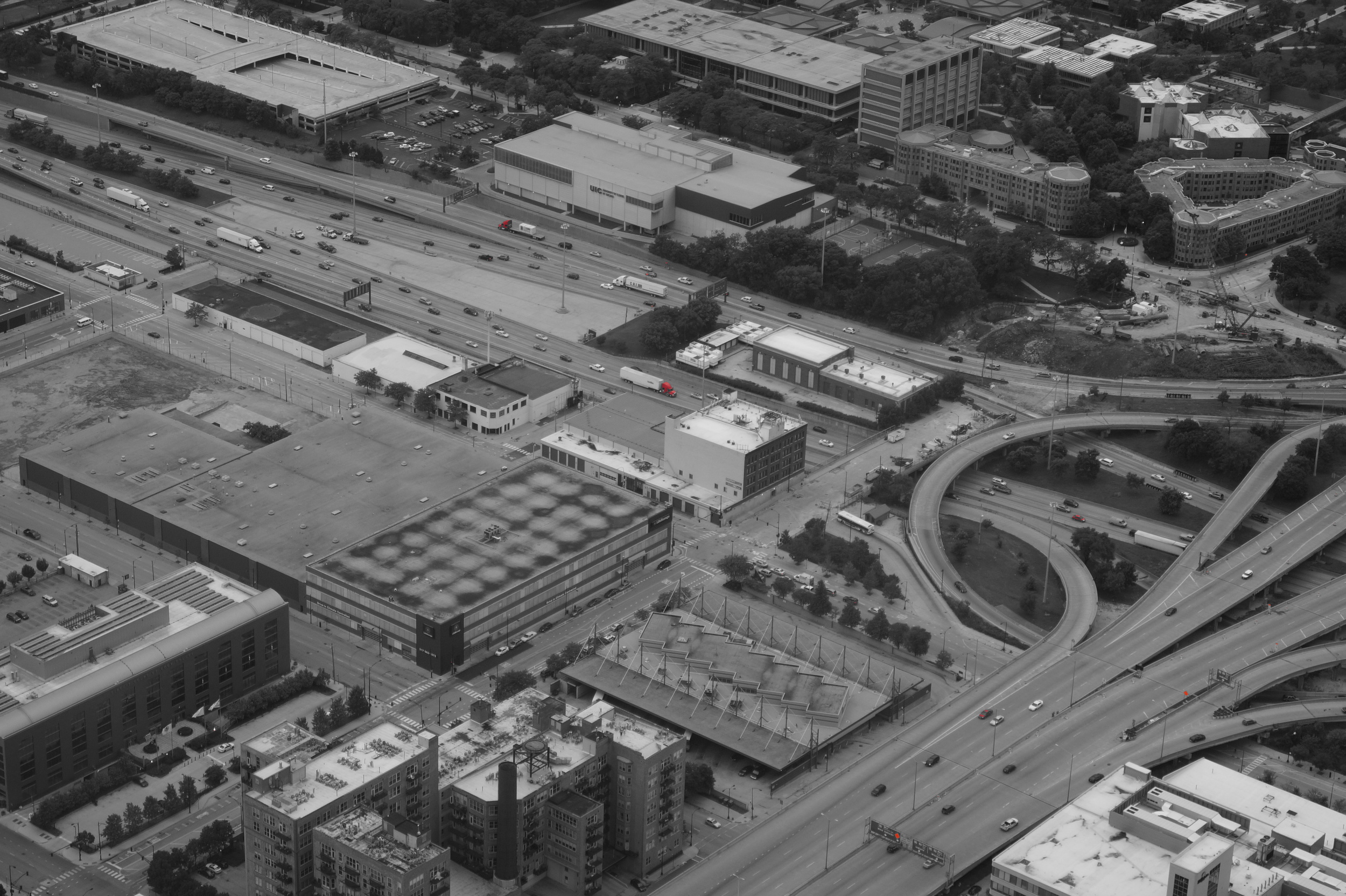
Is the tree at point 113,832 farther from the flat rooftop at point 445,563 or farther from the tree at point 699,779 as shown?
the tree at point 699,779

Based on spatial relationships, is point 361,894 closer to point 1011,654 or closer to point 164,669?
point 164,669

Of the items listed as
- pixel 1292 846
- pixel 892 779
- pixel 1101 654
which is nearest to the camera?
pixel 1292 846

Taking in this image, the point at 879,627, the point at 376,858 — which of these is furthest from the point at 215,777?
the point at 879,627

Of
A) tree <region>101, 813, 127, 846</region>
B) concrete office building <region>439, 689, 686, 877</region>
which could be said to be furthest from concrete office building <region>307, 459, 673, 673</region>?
tree <region>101, 813, 127, 846</region>

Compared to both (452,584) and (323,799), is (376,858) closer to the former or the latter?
(323,799)

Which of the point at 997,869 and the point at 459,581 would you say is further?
the point at 459,581

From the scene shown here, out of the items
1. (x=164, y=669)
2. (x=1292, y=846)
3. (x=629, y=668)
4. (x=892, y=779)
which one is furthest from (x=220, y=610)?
(x=1292, y=846)
